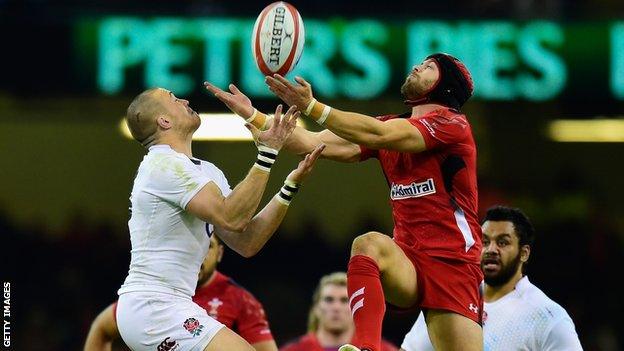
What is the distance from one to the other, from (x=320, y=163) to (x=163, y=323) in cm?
743

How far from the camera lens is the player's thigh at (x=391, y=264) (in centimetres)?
588

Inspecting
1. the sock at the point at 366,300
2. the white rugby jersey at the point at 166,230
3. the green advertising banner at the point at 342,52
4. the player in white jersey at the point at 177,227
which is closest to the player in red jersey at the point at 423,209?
the sock at the point at 366,300

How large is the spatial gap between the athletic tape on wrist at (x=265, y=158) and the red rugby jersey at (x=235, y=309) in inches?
74.3

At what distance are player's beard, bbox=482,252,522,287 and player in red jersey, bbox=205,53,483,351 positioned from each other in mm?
981

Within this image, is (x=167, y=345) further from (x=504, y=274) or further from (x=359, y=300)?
(x=504, y=274)

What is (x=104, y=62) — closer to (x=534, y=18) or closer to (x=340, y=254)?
(x=340, y=254)

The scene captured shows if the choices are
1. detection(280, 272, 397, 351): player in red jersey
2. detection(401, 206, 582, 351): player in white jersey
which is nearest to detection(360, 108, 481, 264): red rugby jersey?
detection(401, 206, 582, 351): player in white jersey

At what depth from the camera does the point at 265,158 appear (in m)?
5.67

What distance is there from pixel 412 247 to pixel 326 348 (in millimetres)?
2989

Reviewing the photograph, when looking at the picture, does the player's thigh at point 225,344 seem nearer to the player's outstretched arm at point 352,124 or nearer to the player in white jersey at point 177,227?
the player in white jersey at point 177,227

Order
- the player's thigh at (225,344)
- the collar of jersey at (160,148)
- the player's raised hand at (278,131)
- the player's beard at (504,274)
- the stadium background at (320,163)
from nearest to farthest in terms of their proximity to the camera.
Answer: the player's thigh at (225,344), the player's raised hand at (278,131), the collar of jersey at (160,148), the player's beard at (504,274), the stadium background at (320,163)

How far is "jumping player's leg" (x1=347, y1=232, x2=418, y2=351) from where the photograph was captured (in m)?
5.75

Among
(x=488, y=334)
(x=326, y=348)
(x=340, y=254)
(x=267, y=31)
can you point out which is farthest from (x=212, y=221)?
(x=340, y=254)

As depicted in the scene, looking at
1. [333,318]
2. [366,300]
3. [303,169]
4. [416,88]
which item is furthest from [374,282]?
[333,318]
